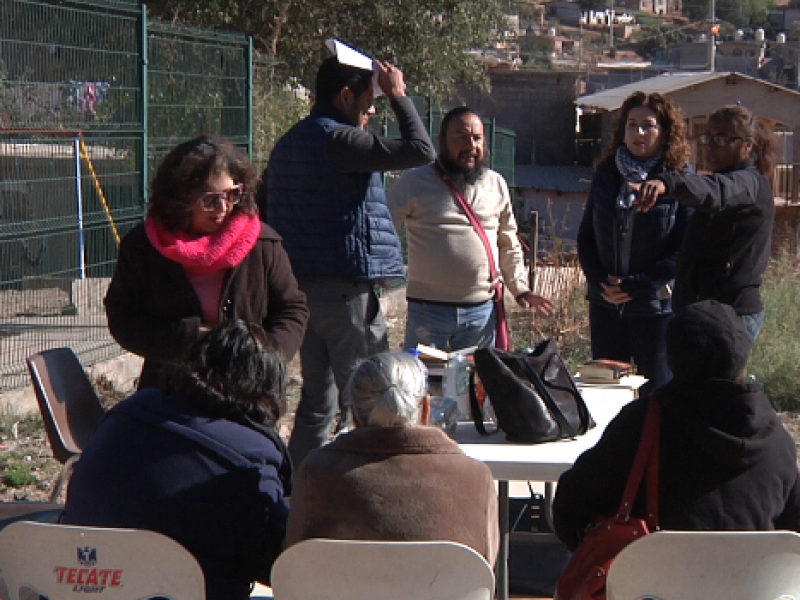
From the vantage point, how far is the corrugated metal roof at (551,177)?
30.2m

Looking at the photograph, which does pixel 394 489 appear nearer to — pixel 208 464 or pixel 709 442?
pixel 208 464

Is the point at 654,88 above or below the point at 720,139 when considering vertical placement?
above

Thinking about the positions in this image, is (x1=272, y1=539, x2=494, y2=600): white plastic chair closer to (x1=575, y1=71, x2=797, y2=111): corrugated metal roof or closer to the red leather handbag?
the red leather handbag

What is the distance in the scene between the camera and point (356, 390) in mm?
2844

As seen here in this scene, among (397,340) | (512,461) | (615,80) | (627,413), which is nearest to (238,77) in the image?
(397,340)

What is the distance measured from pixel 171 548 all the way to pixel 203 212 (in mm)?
1359

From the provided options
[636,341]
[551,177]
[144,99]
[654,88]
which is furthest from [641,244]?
[551,177]

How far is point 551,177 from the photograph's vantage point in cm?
3231

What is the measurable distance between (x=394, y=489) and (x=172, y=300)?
1248 mm

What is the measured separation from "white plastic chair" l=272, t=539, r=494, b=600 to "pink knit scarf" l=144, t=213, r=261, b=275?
51.3 inches

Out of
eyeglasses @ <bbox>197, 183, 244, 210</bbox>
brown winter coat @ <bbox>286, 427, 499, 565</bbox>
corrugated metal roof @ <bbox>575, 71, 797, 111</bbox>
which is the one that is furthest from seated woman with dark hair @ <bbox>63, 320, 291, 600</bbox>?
corrugated metal roof @ <bbox>575, 71, 797, 111</bbox>

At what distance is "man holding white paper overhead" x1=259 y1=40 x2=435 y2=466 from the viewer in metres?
4.34

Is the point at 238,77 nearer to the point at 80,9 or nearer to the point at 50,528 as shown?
the point at 80,9

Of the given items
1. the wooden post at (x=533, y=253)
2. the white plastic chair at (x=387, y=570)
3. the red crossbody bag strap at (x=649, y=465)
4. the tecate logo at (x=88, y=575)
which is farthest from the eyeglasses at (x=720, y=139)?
the wooden post at (x=533, y=253)
